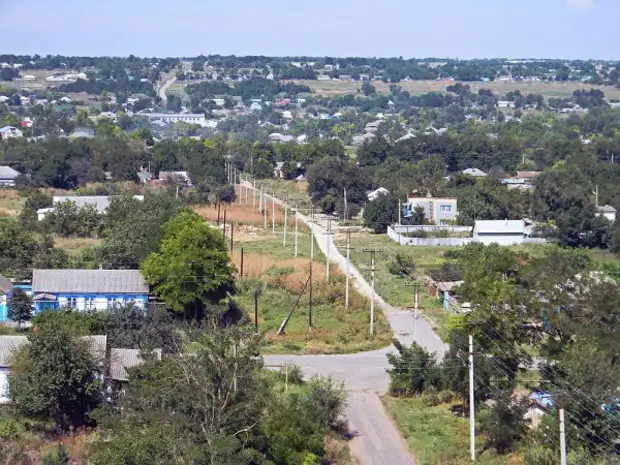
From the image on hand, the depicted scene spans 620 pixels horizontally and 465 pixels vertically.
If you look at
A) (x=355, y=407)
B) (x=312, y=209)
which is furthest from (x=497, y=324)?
(x=312, y=209)

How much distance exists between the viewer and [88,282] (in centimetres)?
2300

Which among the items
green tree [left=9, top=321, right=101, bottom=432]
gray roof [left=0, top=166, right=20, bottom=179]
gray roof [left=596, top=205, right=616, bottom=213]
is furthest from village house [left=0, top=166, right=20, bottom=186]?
green tree [left=9, top=321, right=101, bottom=432]

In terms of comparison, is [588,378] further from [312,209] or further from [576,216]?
[312,209]

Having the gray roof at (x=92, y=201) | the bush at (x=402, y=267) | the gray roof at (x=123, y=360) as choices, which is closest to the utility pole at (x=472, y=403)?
the gray roof at (x=123, y=360)

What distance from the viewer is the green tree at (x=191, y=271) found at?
2211 centimetres

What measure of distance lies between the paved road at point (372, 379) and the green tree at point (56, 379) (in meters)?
3.91

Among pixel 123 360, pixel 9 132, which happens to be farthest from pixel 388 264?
pixel 9 132

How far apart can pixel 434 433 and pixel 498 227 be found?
20.0m

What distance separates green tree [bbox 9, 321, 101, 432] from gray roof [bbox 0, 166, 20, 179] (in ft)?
107

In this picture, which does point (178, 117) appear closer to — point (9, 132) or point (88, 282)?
point (9, 132)

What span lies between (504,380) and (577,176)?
29.8m

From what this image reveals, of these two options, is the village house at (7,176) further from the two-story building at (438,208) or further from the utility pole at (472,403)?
the utility pole at (472,403)

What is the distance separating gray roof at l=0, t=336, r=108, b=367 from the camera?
16.4 m

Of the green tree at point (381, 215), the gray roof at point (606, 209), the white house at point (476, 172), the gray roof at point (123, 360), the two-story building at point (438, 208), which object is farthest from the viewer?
the white house at point (476, 172)
